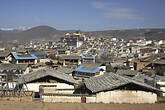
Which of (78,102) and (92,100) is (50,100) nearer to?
(78,102)

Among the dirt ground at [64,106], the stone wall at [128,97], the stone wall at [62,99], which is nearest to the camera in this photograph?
the dirt ground at [64,106]

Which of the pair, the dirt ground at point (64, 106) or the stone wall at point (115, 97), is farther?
the stone wall at point (115, 97)

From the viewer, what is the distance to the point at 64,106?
6832 mm

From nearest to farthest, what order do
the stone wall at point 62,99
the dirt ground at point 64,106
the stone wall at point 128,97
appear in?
the dirt ground at point 64,106, the stone wall at point 62,99, the stone wall at point 128,97

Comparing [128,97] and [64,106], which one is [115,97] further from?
[64,106]

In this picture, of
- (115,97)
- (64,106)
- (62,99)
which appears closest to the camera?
(64,106)

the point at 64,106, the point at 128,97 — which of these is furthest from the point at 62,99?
the point at 128,97

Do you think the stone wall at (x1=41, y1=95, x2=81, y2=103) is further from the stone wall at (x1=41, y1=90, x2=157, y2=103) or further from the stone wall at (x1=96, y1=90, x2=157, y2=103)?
the stone wall at (x1=96, y1=90, x2=157, y2=103)

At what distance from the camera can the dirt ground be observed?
262 inches

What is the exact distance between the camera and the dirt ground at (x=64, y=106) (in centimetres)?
664

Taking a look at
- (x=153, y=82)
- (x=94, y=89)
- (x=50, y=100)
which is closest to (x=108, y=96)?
(x=94, y=89)

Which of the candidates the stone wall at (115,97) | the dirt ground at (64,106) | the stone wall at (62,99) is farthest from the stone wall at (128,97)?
the stone wall at (62,99)

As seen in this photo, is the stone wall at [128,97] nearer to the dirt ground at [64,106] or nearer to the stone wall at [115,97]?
the stone wall at [115,97]

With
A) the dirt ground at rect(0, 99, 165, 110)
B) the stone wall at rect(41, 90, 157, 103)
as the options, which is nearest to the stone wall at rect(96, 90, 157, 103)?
the stone wall at rect(41, 90, 157, 103)
